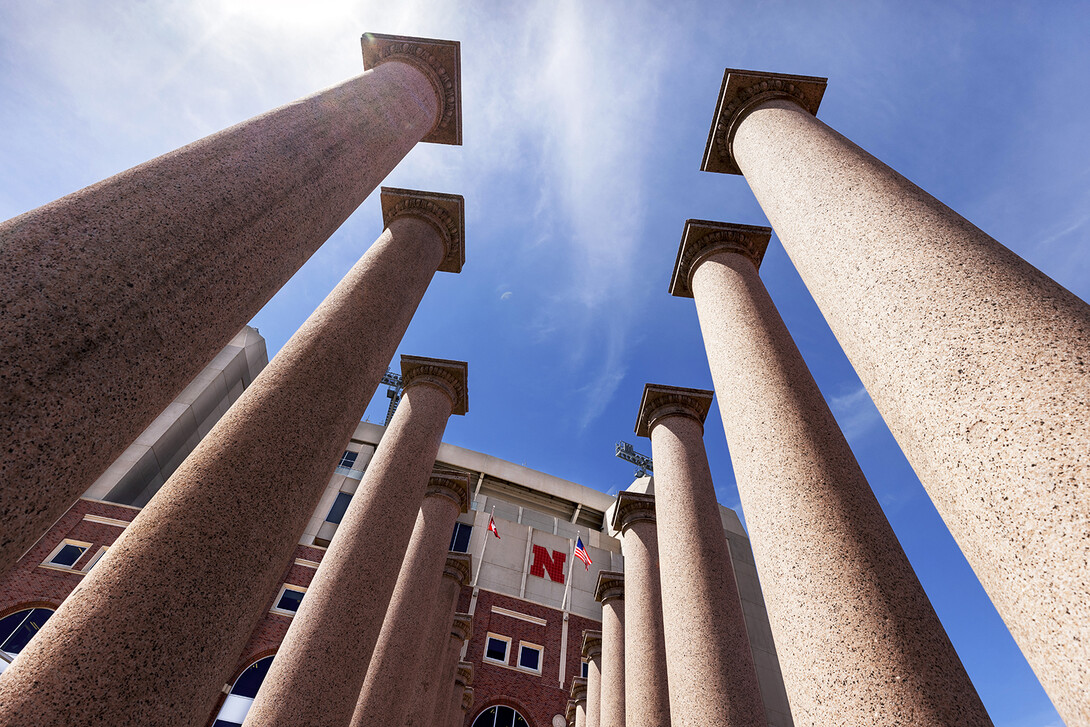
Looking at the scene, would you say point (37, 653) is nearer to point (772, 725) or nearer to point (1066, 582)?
point (1066, 582)

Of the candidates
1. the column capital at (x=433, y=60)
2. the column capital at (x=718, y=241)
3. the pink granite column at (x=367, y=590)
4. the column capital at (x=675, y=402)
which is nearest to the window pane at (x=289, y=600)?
the pink granite column at (x=367, y=590)

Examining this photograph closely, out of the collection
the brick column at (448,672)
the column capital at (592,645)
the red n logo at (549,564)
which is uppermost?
the red n logo at (549,564)

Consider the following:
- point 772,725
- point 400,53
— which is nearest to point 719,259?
point 400,53

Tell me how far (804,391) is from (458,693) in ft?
79.9

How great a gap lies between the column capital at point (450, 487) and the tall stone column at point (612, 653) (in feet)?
19.5

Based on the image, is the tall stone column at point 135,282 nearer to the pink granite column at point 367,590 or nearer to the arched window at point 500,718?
the pink granite column at point 367,590

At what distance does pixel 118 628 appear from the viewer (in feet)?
13.1

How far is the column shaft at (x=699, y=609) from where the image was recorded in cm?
755

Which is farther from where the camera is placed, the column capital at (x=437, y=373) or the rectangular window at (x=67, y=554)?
the rectangular window at (x=67, y=554)

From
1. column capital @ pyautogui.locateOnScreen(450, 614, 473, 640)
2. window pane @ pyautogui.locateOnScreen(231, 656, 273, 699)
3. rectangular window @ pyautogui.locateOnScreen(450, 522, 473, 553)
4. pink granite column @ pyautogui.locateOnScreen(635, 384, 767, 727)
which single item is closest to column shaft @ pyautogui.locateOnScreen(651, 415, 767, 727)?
pink granite column @ pyautogui.locateOnScreen(635, 384, 767, 727)

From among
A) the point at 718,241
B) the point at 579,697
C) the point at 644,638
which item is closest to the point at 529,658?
→ the point at 579,697

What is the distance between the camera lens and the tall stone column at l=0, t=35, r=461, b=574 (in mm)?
3107

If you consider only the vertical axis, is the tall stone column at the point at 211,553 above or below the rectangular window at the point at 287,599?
below

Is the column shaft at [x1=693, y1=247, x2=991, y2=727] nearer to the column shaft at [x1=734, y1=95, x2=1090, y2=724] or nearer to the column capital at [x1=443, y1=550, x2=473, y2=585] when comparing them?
the column shaft at [x1=734, y1=95, x2=1090, y2=724]
